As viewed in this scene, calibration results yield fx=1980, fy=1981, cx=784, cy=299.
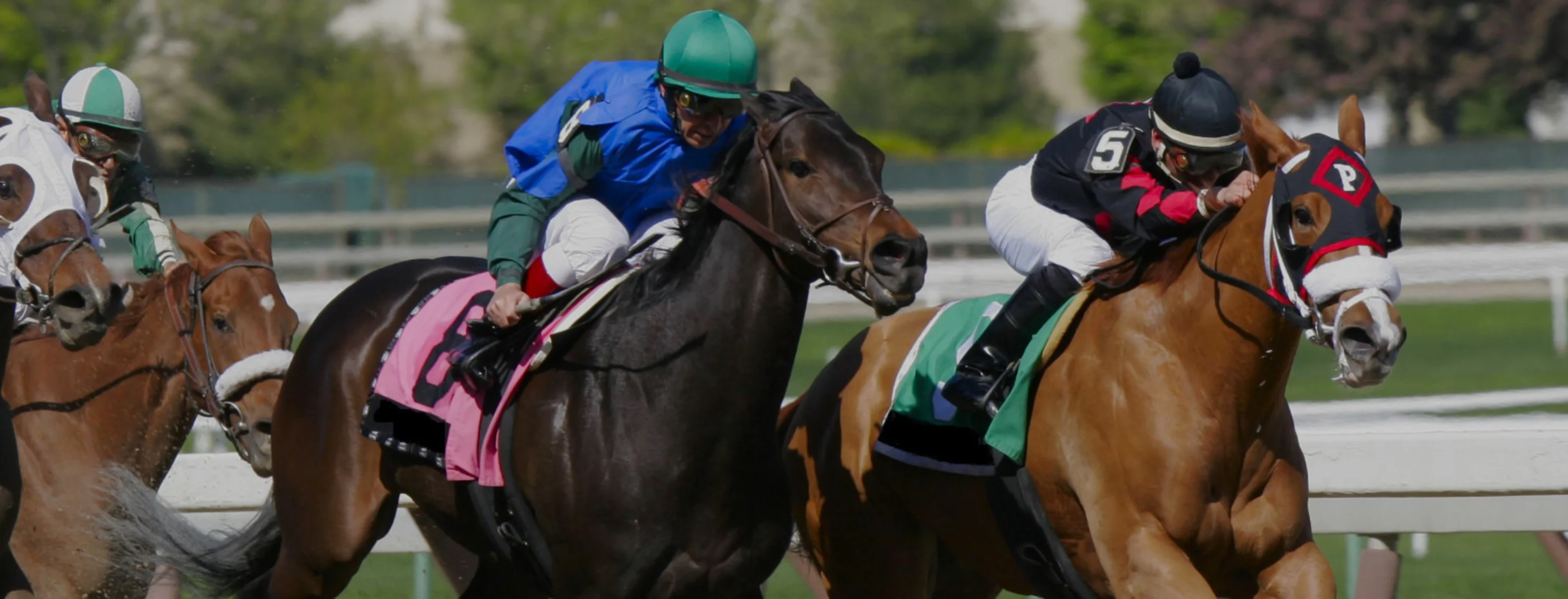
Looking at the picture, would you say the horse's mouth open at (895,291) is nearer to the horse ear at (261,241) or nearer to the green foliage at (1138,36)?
the horse ear at (261,241)

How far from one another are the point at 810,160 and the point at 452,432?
1.19 metres

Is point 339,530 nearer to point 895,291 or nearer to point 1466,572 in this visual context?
point 895,291

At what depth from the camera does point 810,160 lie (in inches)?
169

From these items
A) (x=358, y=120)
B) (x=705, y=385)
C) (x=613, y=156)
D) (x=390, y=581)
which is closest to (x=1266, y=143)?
(x=705, y=385)

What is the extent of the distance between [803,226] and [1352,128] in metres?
1.22

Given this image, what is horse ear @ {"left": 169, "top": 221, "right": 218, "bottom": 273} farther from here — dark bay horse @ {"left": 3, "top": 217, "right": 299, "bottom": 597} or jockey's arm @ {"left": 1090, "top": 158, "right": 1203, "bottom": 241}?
jockey's arm @ {"left": 1090, "top": 158, "right": 1203, "bottom": 241}

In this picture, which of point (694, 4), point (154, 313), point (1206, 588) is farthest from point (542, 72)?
point (1206, 588)

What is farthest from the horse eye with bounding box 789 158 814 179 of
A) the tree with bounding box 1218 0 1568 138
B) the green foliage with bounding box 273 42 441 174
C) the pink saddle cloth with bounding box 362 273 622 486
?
the green foliage with bounding box 273 42 441 174

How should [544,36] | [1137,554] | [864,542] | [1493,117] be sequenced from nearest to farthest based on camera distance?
[1137,554] → [864,542] → [1493,117] → [544,36]

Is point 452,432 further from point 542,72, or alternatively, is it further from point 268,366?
point 542,72

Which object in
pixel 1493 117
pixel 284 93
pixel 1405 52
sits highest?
pixel 1405 52

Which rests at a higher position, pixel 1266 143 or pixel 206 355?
pixel 1266 143

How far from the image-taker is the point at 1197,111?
453 cm

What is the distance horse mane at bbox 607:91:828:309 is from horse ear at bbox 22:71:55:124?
196 centimetres
